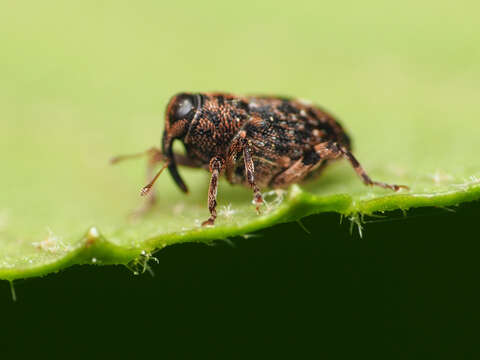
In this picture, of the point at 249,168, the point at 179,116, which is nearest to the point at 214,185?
the point at 249,168

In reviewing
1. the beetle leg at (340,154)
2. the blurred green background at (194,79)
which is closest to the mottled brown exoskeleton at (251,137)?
the beetle leg at (340,154)

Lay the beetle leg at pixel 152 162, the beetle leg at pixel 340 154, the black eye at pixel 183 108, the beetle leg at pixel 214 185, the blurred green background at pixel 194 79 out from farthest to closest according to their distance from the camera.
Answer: the blurred green background at pixel 194 79 → the beetle leg at pixel 152 162 → the black eye at pixel 183 108 → the beetle leg at pixel 340 154 → the beetle leg at pixel 214 185

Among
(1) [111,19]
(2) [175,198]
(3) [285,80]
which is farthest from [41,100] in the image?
(3) [285,80]

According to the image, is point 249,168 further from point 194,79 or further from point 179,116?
point 194,79

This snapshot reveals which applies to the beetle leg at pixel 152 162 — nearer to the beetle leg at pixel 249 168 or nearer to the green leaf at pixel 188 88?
the green leaf at pixel 188 88

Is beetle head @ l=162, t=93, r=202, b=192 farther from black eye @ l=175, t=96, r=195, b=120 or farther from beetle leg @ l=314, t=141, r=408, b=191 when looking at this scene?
beetle leg @ l=314, t=141, r=408, b=191

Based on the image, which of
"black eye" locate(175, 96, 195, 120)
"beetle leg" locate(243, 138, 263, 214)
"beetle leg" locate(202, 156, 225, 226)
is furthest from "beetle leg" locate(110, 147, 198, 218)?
"beetle leg" locate(243, 138, 263, 214)

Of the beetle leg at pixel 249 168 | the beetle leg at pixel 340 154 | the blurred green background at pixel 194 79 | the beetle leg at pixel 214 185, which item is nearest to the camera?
the beetle leg at pixel 214 185

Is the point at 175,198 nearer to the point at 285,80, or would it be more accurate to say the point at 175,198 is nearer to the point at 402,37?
the point at 285,80
